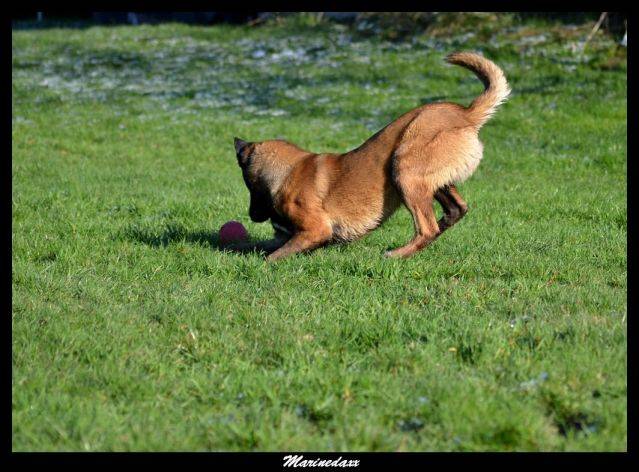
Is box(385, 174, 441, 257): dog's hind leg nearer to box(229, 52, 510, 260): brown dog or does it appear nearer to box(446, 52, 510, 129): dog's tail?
box(229, 52, 510, 260): brown dog

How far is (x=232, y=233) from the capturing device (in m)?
7.89

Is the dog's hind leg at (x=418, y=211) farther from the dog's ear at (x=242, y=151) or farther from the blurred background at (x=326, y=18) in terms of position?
the blurred background at (x=326, y=18)

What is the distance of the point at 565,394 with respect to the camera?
4102mm

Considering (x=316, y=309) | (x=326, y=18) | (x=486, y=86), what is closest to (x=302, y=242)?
(x=316, y=309)

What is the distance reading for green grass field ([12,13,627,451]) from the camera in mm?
3955

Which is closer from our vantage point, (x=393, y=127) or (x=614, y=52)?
(x=393, y=127)

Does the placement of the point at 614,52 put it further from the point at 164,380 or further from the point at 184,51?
the point at 164,380

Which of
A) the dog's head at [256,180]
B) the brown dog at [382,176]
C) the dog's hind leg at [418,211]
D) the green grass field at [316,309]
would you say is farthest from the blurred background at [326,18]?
the dog's head at [256,180]

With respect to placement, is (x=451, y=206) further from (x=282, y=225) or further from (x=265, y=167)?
(x=265, y=167)

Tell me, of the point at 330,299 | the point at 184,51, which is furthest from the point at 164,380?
the point at 184,51

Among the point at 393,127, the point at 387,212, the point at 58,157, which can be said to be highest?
the point at 393,127

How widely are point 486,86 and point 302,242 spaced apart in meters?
2.17
